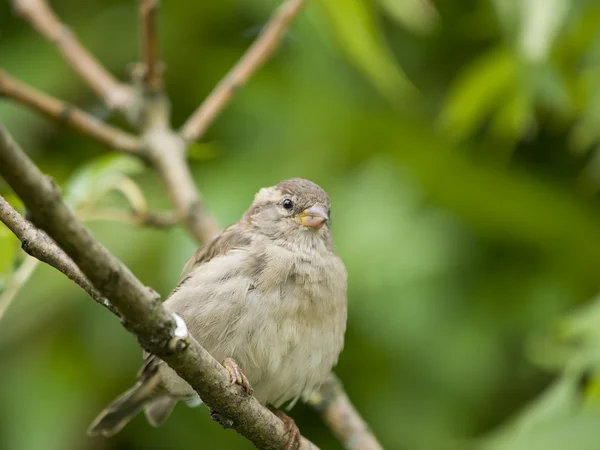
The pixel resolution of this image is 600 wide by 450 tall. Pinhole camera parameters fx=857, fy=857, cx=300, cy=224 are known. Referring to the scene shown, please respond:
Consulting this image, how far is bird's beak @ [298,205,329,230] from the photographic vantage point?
3.35 m

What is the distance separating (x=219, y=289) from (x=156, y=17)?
989mm

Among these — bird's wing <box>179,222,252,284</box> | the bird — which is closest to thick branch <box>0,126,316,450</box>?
the bird

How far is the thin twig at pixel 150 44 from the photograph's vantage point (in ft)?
9.82

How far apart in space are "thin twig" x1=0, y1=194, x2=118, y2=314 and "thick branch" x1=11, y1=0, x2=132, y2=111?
64.5 inches

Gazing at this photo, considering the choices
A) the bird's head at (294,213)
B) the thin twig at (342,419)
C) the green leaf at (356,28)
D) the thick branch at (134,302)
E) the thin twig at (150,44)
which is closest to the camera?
the thick branch at (134,302)

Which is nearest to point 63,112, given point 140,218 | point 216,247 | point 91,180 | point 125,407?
point 140,218

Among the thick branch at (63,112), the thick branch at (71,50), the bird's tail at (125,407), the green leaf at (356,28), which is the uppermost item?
the thick branch at (71,50)

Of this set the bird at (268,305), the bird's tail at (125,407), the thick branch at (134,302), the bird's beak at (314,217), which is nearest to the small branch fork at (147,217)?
the thick branch at (134,302)

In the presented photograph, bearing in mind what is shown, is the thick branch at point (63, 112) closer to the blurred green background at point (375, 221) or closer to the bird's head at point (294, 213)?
the blurred green background at point (375, 221)

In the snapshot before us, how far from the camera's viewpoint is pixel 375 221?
12.4ft

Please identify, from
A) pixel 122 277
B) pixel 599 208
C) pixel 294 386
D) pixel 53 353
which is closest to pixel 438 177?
pixel 599 208

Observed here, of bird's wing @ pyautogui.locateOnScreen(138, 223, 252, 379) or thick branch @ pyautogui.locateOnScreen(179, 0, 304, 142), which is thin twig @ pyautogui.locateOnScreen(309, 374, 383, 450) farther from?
thick branch @ pyautogui.locateOnScreen(179, 0, 304, 142)

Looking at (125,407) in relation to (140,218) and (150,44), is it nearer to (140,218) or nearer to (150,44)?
(140,218)

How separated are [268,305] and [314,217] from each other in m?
0.60
